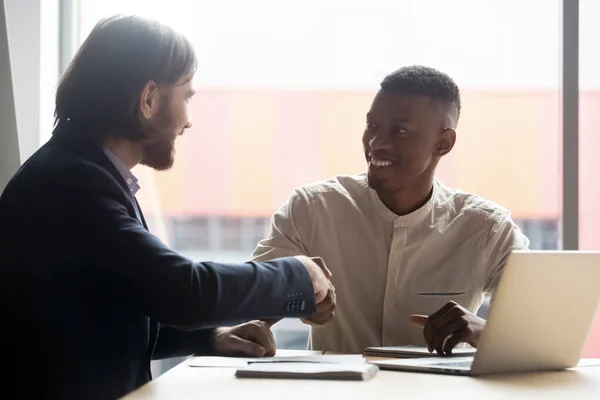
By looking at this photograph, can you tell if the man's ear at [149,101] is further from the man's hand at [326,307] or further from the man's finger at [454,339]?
the man's finger at [454,339]

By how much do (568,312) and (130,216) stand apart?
0.85 m

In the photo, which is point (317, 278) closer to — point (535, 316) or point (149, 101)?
point (535, 316)

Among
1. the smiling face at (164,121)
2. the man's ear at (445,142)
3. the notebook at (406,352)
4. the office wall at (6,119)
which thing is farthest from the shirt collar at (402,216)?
the office wall at (6,119)

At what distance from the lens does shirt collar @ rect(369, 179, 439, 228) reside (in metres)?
2.24

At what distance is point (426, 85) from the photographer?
7.69 ft

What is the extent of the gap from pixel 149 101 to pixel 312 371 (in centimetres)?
70

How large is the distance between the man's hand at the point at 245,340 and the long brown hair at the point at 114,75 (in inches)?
18.5

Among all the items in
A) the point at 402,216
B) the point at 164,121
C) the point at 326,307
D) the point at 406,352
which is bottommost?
the point at 406,352

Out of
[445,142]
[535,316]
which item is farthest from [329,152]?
[535,316]

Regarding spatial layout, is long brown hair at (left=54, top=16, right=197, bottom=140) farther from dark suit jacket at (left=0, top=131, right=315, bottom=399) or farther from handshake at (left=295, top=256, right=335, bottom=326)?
handshake at (left=295, top=256, right=335, bottom=326)

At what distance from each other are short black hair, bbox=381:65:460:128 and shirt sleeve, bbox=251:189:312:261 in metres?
0.40

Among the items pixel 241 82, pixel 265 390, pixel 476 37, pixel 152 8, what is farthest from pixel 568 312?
pixel 152 8

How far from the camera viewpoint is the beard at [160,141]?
1.81m

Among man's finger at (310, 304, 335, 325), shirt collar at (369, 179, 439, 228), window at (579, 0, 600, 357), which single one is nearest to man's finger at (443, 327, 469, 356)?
man's finger at (310, 304, 335, 325)
